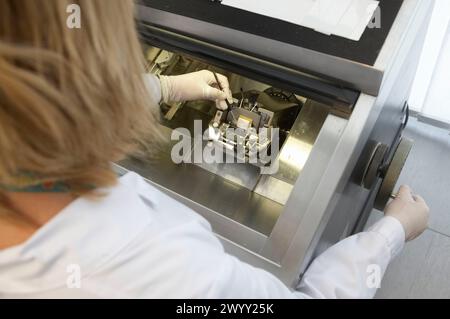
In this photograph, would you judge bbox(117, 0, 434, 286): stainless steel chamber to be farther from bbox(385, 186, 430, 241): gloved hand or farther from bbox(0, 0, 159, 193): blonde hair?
bbox(0, 0, 159, 193): blonde hair

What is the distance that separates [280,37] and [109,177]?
41 cm

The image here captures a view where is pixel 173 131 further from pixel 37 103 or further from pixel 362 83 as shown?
pixel 37 103

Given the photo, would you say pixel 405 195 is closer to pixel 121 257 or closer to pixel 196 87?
pixel 196 87

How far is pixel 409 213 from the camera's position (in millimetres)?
845

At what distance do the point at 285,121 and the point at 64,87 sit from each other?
0.65 meters

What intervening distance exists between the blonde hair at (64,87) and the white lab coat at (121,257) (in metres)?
0.04

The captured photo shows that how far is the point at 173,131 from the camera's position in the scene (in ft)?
3.33

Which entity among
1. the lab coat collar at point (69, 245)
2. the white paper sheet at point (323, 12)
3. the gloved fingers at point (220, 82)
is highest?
the white paper sheet at point (323, 12)

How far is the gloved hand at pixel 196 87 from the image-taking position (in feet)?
3.16

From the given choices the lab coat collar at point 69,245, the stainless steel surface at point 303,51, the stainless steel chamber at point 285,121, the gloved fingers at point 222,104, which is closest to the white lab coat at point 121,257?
the lab coat collar at point 69,245

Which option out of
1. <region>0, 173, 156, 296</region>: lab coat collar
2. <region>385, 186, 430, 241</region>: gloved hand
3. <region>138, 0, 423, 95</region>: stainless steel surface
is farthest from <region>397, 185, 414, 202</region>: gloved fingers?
<region>0, 173, 156, 296</region>: lab coat collar

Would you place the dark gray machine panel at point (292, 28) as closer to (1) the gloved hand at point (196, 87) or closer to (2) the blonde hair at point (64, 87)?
(1) the gloved hand at point (196, 87)

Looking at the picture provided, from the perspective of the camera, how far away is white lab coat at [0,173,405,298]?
437 millimetres
